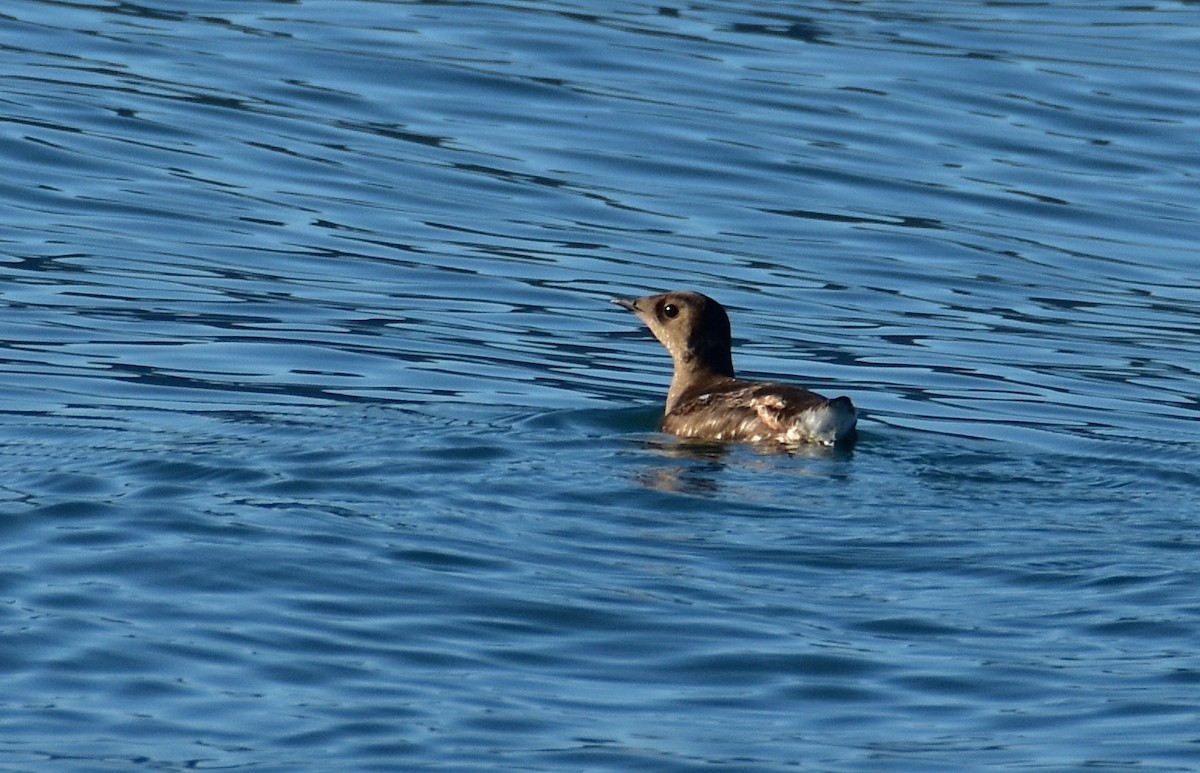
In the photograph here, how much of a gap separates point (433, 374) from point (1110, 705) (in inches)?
278

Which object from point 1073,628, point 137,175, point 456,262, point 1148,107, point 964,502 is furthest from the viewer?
point 1148,107

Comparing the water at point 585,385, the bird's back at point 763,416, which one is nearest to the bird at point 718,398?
the bird's back at point 763,416

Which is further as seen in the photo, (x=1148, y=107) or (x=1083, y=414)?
(x=1148, y=107)

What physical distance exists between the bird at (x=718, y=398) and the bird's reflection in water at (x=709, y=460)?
0.09m

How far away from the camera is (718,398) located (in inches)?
499

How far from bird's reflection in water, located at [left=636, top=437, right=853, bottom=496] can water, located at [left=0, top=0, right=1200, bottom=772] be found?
0.14ft

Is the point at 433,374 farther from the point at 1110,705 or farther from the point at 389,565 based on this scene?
the point at 1110,705

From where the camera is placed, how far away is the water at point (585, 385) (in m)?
7.86

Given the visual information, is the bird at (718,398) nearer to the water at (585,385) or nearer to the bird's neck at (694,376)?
the bird's neck at (694,376)

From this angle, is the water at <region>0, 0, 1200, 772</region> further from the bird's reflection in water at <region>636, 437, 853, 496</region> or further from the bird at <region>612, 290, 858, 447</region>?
the bird at <region>612, 290, 858, 447</region>

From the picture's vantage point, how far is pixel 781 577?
370 inches

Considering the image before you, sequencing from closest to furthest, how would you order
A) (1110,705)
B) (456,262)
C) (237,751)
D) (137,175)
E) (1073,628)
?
1. (237,751)
2. (1110,705)
3. (1073,628)
4. (456,262)
5. (137,175)

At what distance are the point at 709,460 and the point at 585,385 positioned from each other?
103 inches

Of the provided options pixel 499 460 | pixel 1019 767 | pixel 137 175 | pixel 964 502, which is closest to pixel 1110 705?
pixel 1019 767
